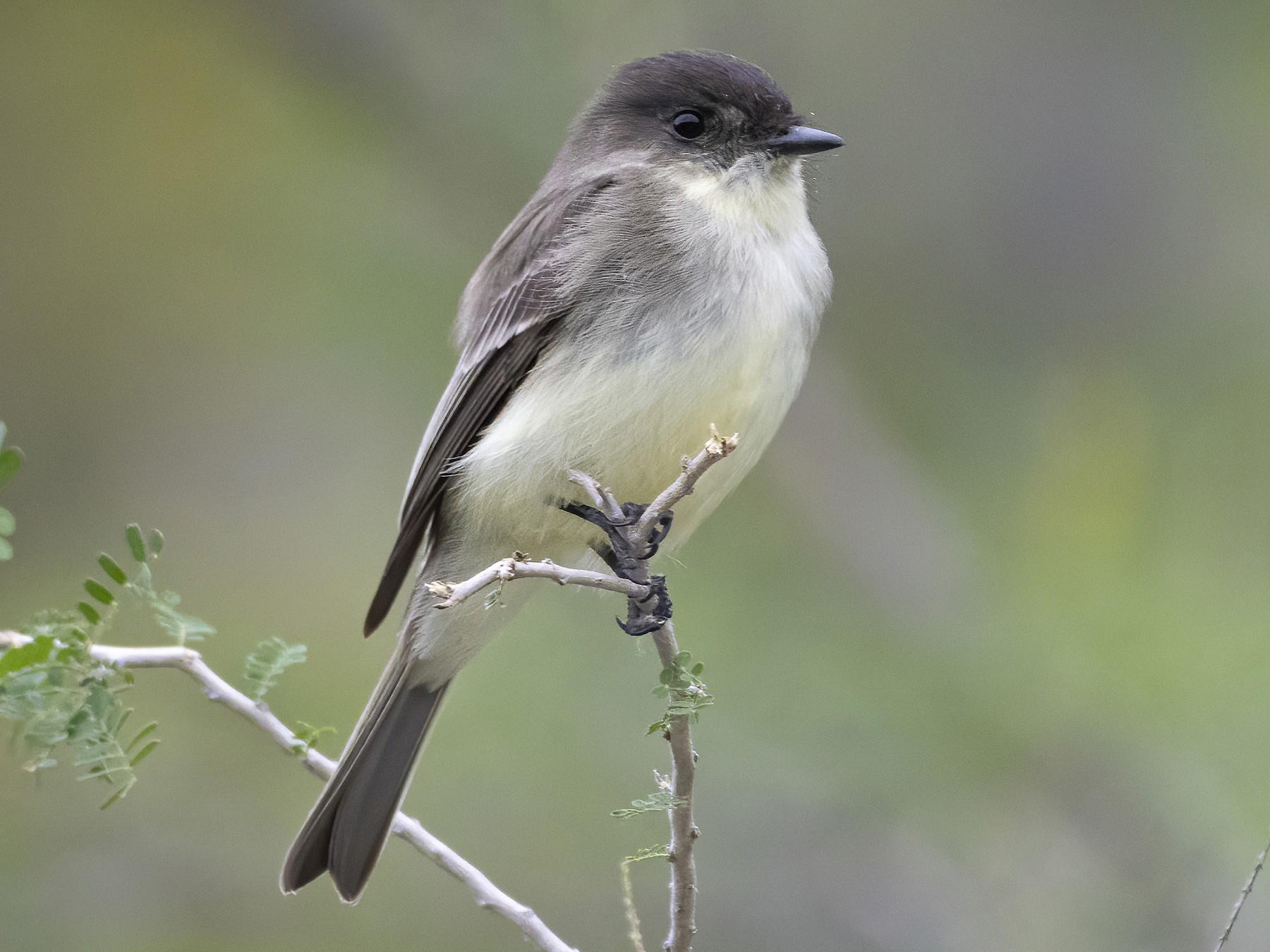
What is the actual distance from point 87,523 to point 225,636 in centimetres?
80

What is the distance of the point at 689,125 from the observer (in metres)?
3.55

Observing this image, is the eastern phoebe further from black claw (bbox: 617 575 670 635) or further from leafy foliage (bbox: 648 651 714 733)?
leafy foliage (bbox: 648 651 714 733)

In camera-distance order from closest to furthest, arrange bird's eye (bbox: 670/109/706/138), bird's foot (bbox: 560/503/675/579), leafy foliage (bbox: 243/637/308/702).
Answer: leafy foliage (bbox: 243/637/308/702), bird's foot (bbox: 560/503/675/579), bird's eye (bbox: 670/109/706/138)

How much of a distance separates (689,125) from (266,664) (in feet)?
5.62

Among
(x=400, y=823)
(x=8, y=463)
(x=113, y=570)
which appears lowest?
(x=400, y=823)

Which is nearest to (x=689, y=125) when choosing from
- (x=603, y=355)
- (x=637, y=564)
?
(x=603, y=355)

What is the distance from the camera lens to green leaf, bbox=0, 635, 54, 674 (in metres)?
2.08

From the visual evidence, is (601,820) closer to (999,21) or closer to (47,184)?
(47,184)

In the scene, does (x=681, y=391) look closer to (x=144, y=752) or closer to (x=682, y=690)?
(x=682, y=690)

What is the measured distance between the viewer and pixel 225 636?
17.7ft

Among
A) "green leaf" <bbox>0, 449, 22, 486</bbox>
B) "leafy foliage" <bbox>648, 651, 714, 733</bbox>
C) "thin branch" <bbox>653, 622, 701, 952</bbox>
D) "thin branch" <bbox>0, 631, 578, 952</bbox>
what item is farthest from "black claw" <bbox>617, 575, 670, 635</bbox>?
"green leaf" <bbox>0, 449, 22, 486</bbox>

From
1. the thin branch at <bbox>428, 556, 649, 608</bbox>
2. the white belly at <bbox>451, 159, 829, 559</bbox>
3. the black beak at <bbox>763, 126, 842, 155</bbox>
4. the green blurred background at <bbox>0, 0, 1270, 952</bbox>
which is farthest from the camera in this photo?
the green blurred background at <bbox>0, 0, 1270, 952</bbox>

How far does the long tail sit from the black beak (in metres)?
1.60

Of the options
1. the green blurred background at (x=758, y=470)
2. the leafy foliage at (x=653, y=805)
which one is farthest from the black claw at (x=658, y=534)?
the green blurred background at (x=758, y=470)
